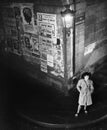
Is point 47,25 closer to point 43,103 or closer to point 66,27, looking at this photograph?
point 66,27

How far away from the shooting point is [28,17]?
430 inches

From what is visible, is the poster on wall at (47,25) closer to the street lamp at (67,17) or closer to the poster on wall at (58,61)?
the poster on wall at (58,61)

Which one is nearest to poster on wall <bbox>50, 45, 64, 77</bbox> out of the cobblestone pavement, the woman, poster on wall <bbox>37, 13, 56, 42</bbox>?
poster on wall <bbox>37, 13, 56, 42</bbox>

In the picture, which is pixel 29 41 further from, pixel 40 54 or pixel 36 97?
pixel 36 97

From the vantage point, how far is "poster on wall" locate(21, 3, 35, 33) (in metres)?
10.7

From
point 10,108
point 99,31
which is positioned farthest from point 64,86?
point 99,31

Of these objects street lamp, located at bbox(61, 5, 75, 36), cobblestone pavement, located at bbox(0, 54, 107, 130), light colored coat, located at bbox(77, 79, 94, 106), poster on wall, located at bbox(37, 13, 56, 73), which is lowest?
cobblestone pavement, located at bbox(0, 54, 107, 130)

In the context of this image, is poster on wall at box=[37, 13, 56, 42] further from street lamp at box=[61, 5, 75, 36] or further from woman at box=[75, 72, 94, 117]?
woman at box=[75, 72, 94, 117]

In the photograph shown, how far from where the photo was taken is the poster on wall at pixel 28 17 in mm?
10661

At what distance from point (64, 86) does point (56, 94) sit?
66 centimetres

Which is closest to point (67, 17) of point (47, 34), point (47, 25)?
point (47, 25)

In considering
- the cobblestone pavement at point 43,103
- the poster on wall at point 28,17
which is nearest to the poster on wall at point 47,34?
the poster on wall at point 28,17

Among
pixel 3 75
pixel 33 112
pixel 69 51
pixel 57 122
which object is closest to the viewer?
pixel 57 122

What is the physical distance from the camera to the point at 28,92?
1079cm
